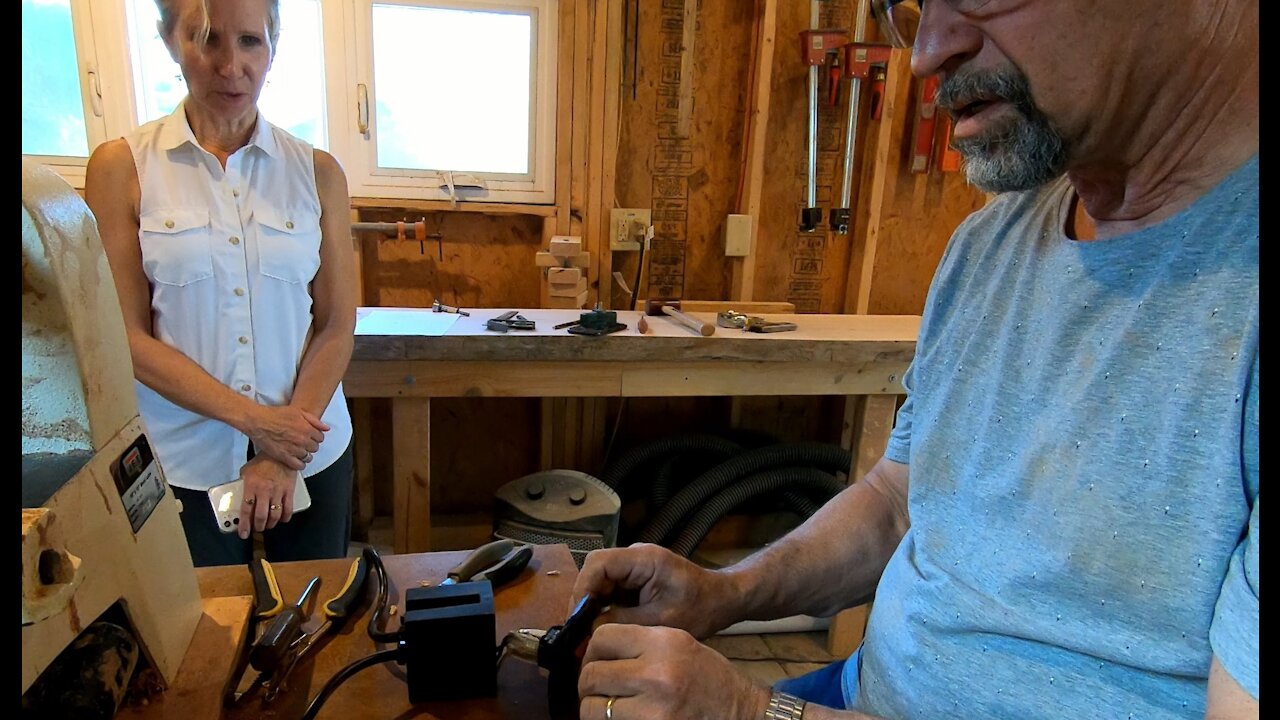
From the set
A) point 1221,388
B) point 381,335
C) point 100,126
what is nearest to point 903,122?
point 381,335

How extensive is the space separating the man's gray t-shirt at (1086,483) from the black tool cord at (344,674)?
576mm

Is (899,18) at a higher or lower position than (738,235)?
higher

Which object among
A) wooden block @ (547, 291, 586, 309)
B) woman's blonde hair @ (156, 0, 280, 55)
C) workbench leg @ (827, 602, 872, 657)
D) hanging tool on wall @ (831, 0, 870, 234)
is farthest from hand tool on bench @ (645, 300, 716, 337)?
woman's blonde hair @ (156, 0, 280, 55)

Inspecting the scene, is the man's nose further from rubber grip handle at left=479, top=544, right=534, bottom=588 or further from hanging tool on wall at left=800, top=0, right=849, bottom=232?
hanging tool on wall at left=800, top=0, right=849, bottom=232

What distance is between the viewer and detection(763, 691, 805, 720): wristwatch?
27.2 inches

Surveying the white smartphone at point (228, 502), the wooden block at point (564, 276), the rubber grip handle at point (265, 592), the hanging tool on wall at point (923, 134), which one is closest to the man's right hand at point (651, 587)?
the rubber grip handle at point (265, 592)

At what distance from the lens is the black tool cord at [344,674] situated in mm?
622

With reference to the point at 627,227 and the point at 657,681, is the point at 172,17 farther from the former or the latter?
the point at 627,227

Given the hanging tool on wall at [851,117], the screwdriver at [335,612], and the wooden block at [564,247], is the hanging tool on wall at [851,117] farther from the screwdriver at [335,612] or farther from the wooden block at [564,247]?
the screwdriver at [335,612]

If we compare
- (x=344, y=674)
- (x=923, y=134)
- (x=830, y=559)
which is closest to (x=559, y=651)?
(x=344, y=674)

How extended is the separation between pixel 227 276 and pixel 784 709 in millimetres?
1152

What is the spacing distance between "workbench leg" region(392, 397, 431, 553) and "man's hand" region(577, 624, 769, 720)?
1.19 m

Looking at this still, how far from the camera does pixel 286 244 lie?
128cm

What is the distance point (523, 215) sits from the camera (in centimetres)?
231
